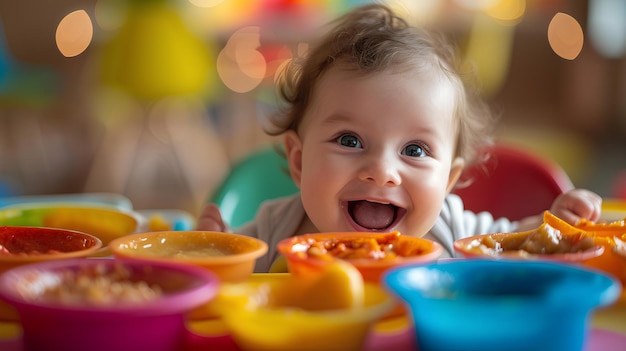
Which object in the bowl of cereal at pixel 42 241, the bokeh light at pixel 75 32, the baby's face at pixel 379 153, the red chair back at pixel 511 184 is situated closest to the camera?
the bowl of cereal at pixel 42 241

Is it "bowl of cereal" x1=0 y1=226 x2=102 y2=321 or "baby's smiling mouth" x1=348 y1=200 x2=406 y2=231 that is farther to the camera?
"baby's smiling mouth" x1=348 y1=200 x2=406 y2=231

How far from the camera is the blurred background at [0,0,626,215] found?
10.4 ft

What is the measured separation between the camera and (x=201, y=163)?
3.99 metres

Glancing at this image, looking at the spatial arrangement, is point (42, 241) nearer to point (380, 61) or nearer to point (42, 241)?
point (42, 241)

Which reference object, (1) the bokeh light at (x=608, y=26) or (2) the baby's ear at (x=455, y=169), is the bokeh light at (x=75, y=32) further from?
(2) the baby's ear at (x=455, y=169)

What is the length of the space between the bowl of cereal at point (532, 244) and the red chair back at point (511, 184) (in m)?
0.64

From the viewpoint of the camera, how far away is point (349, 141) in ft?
3.66

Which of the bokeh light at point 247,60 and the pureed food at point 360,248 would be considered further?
the bokeh light at point 247,60

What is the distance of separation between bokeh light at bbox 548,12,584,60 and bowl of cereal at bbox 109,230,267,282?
4514mm

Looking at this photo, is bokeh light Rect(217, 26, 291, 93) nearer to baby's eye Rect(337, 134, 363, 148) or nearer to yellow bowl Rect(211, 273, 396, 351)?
baby's eye Rect(337, 134, 363, 148)

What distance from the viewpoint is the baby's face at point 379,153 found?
1.07 m

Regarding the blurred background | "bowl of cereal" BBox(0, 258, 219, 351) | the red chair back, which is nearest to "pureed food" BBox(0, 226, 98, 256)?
"bowl of cereal" BBox(0, 258, 219, 351)

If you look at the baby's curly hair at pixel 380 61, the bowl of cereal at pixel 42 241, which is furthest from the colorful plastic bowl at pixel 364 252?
the baby's curly hair at pixel 380 61

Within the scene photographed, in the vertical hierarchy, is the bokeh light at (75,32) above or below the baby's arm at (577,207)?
above
